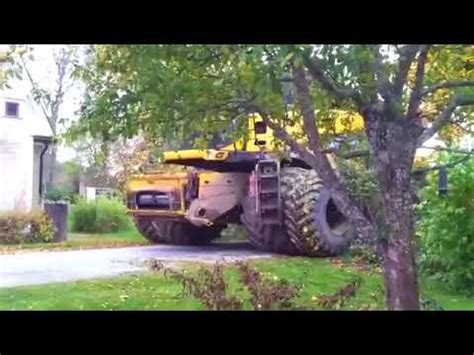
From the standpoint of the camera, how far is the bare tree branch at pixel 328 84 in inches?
132

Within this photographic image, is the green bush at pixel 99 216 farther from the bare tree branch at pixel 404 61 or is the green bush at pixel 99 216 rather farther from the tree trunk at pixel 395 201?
the bare tree branch at pixel 404 61

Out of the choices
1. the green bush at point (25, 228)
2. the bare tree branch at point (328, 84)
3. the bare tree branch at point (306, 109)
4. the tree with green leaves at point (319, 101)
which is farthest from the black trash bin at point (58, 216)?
the bare tree branch at point (328, 84)

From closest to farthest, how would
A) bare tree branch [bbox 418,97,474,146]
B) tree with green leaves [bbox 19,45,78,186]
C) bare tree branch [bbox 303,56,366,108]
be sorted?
bare tree branch [bbox 303,56,366,108], bare tree branch [bbox 418,97,474,146], tree with green leaves [bbox 19,45,78,186]

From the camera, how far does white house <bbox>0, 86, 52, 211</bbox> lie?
141 inches

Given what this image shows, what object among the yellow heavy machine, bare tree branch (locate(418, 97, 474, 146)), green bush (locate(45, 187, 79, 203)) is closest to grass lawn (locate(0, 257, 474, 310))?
the yellow heavy machine

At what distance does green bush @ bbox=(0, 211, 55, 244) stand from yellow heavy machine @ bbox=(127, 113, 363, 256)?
42 centimetres

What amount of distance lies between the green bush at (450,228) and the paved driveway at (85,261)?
2.71 feet

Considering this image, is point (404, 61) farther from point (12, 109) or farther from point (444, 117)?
point (12, 109)

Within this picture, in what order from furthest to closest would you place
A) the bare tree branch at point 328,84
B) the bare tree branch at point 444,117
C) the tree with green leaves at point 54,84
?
A: 1. the tree with green leaves at point 54,84
2. the bare tree branch at point 444,117
3. the bare tree branch at point 328,84

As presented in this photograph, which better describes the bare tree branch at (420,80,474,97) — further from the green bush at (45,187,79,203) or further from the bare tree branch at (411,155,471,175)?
the green bush at (45,187,79,203)

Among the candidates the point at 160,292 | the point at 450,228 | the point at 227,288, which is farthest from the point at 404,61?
the point at 160,292

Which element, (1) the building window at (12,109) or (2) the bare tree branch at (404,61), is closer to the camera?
(2) the bare tree branch at (404,61)
